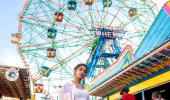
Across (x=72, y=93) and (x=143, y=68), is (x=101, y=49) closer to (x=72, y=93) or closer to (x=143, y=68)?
(x=143, y=68)

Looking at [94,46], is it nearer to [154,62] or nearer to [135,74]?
[135,74]

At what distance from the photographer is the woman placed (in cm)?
327

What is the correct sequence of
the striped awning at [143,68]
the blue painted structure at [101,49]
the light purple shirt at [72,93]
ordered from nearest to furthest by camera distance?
1. the light purple shirt at [72,93]
2. the striped awning at [143,68]
3. the blue painted structure at [101,49]

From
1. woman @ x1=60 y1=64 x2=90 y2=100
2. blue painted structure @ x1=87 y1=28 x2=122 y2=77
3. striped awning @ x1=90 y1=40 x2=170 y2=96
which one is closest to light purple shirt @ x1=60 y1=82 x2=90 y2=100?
woman @ x1=60 y1=64 x2=90 y2=100

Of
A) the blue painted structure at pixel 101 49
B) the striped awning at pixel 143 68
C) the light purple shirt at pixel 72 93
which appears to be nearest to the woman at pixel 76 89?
the light purple shirt at pixel 72 93

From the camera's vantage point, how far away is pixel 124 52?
1130 cm

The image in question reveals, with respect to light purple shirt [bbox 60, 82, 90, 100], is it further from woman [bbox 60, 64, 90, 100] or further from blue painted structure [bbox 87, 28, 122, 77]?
blue painted structure [bbox 87, 28, 122, 77]

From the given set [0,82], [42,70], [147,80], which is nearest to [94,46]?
[42,70]

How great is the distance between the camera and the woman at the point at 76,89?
327cm

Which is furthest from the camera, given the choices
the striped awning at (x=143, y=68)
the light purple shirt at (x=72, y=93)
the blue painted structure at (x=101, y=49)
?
the blue painted structure at (x=101, y=49)

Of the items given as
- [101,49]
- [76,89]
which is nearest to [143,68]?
[76,89]

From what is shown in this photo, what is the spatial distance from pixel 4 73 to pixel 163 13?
37.8 ft

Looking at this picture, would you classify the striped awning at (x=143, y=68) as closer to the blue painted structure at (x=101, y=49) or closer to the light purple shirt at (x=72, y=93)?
the light purple shirt at (x=72, y=93)

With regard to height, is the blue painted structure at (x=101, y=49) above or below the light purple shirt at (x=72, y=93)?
above
